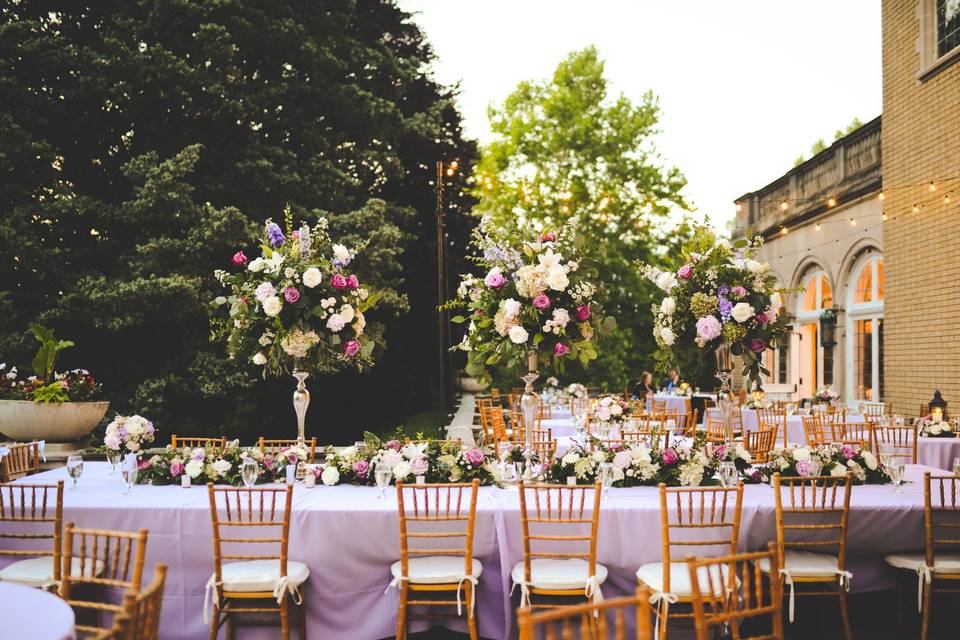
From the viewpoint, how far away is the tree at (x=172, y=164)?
539 inches

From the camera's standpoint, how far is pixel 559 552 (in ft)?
16.3

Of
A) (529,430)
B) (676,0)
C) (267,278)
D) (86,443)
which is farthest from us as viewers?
(676,0)

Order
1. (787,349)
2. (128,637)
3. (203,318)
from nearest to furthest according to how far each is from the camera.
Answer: (128,637) < (203,318) < (787,349)

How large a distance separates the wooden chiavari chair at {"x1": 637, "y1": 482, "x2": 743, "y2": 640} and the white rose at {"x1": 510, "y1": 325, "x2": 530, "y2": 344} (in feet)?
4.75

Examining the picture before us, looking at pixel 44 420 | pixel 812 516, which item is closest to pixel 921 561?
pixel 812 516

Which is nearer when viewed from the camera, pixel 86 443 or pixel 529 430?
pixel 529 430

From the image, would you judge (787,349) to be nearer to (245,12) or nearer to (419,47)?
(419,47)

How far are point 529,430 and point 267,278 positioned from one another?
7.99 ft

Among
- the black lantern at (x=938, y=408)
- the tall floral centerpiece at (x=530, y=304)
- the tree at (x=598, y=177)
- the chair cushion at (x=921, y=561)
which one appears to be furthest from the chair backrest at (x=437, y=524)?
the tree at (x=598, y=177)

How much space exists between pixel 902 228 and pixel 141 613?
12.8m

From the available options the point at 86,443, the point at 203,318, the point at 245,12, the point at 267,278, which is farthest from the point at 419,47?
the point at 267,278

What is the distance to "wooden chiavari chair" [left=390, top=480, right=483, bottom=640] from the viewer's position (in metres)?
4.61

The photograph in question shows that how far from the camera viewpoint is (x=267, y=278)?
20.8 ft

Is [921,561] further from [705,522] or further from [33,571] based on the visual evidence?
[33,571]
